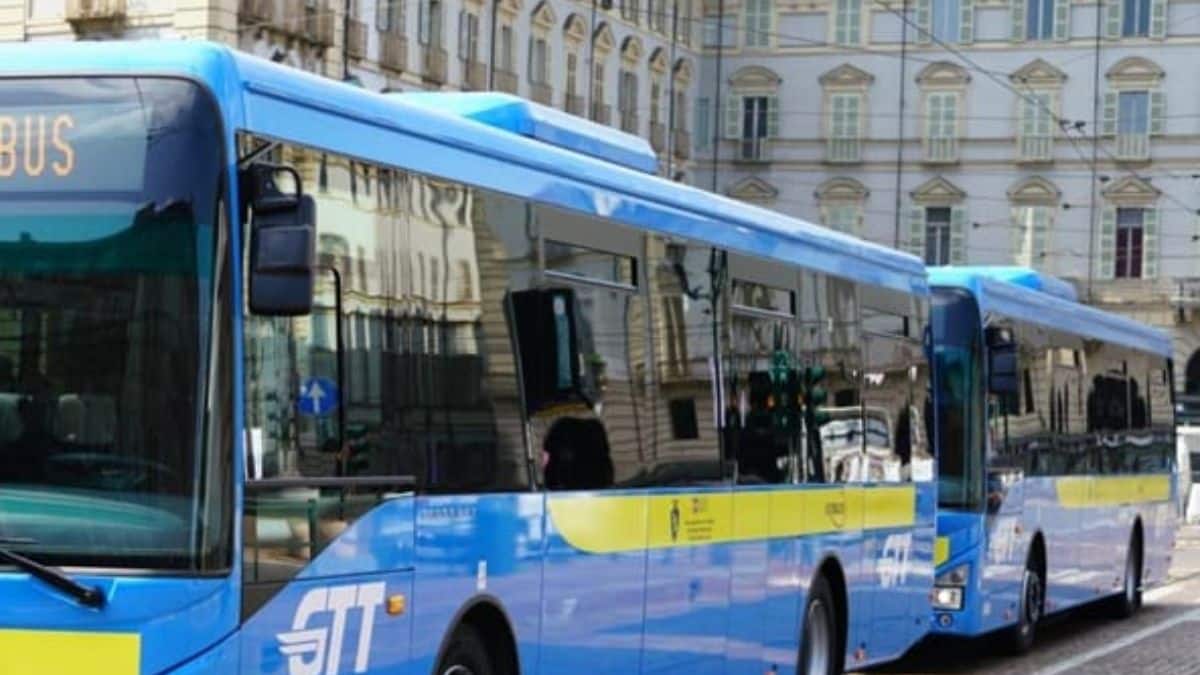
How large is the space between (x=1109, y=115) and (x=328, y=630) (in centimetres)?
6854

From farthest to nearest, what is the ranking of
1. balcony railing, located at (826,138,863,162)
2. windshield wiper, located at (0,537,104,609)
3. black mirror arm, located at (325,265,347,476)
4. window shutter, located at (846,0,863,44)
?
1. balcony railing, located at (826,138,863,162)
2. window shutter, located at (846,0,863,44)
3. black mirror arm, located at (325,265,347,476)
4. windshield wiper, located at (0,537,104,609)

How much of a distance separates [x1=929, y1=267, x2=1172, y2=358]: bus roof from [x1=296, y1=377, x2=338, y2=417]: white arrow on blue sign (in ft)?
33.6

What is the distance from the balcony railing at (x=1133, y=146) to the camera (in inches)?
2886

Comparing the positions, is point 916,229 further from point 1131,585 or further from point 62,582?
point 62,582

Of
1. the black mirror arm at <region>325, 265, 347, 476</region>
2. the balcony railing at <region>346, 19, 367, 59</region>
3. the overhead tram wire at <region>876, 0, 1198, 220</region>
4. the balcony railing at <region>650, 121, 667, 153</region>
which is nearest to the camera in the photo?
the black mirror arm at <region>325, 265, 347, 476</region>

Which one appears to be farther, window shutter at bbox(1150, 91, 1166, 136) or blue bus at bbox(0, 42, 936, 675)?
window shutter at bbox(1150, 91, 1166, 136)

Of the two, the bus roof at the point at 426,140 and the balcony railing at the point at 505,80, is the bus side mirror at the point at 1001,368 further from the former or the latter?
the balcony railing at the point at 505,80

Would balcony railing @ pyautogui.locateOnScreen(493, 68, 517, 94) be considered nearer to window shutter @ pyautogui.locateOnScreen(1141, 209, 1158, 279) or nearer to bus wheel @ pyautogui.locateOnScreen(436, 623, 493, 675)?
window shutter @ pyautogui.locateOnScreen(1141, 209, 1158, 279)

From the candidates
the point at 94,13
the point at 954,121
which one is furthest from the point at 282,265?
the point at 954,121

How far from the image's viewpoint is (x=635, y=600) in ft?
34.6

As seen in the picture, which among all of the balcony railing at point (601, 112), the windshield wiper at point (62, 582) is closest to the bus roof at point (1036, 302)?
the windshield wiper at point (62, 582)

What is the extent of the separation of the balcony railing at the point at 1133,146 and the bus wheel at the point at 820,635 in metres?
61.7

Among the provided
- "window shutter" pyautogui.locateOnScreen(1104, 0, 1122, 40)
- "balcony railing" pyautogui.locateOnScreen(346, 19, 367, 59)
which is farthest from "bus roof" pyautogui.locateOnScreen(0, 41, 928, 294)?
"window shutter" pyautogui.locateOnScreen(1104, 0, 1122, 40)

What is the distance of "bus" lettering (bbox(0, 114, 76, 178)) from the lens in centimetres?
696
